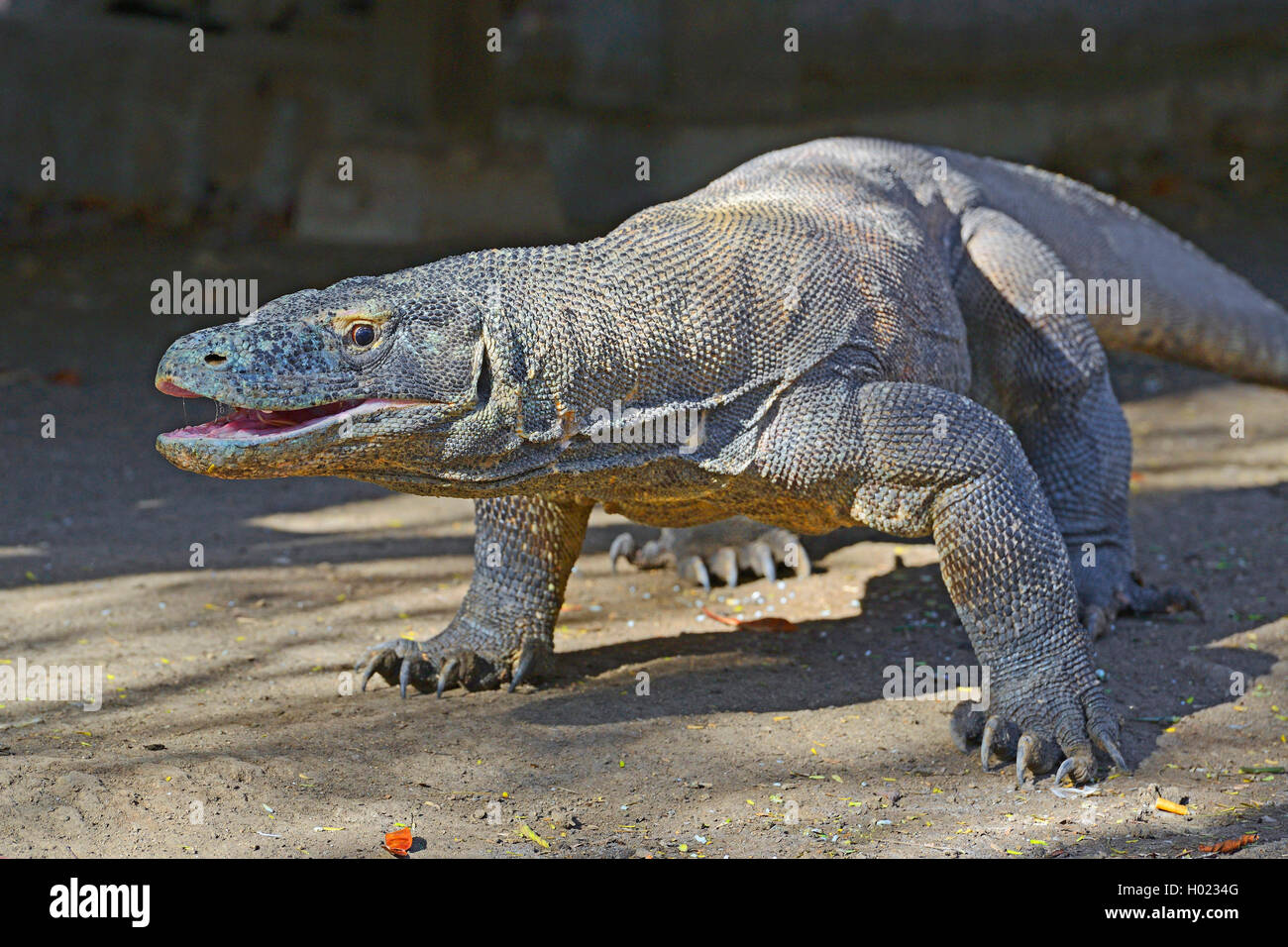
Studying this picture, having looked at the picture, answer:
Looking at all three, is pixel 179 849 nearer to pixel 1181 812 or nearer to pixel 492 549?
pixel 492 549

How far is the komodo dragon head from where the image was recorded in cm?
322

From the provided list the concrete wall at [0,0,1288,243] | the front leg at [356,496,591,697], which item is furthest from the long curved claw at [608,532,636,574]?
the concrete wall at [0,0,1288,243]

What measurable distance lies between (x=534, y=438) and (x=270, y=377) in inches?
26.8

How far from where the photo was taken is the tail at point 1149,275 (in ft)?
18.3

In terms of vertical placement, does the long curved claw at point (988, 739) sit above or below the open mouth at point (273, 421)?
below

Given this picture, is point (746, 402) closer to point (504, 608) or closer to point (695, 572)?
point (504, 608)

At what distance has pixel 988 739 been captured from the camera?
3.89 m

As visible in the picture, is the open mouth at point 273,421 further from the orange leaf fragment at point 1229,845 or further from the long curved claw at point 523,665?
the orange leaf fragment at point 1229,845

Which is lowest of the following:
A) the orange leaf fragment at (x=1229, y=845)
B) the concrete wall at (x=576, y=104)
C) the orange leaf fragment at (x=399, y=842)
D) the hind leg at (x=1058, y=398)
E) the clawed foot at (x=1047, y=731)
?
the orange leaf fragment at (x=1229, y=845)

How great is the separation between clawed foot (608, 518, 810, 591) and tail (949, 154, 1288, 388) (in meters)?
1.51

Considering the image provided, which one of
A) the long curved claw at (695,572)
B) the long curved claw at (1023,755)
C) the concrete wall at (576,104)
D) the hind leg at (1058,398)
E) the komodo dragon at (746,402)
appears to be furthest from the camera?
the concrete wall at (576,104)

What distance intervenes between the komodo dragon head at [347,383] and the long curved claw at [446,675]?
1007 millimetres

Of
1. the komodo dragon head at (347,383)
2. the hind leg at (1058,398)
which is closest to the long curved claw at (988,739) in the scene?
the hind leg at (1058,398)

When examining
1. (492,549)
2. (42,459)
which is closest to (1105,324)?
(492,549)
